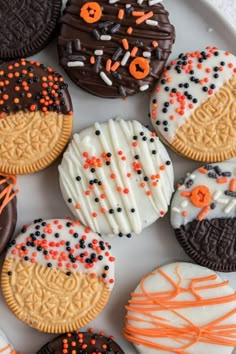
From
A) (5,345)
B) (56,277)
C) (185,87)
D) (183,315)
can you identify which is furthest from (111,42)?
(5,345)

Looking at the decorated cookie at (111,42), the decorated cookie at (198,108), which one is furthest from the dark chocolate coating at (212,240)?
the decorated cookie at (111,42)

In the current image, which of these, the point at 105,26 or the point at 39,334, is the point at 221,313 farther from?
the point at 105,26

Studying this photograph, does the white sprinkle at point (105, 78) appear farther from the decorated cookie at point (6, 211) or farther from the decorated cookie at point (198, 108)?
the decorated cookie at point (6, 211)

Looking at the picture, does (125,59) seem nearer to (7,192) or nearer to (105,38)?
(105,38)

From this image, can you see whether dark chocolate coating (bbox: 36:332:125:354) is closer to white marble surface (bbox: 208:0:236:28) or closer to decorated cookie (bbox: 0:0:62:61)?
decorated cookie (bbox: 0:0:62:61)

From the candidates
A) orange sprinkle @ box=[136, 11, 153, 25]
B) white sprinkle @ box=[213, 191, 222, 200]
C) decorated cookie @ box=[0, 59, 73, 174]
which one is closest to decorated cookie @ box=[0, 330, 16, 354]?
decorated cookie @ box=[0, 59, 73, 174]
